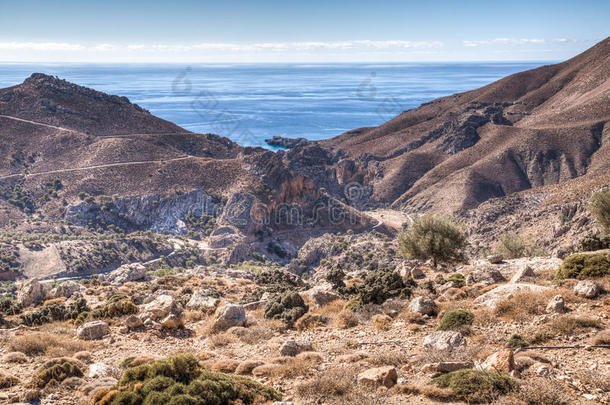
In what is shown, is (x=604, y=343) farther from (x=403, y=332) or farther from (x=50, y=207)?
(x=50, y=207)

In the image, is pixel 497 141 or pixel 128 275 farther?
pixel 497 141

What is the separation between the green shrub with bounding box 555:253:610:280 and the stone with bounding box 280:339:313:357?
8.42m

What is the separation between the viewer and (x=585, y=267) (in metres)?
13.0

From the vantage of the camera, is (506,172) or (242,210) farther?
(506,172)

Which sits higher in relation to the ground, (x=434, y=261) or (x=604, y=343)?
(x=604, y=343)

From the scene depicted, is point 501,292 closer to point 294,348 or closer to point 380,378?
point 294,348

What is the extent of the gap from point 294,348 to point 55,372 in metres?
4.57

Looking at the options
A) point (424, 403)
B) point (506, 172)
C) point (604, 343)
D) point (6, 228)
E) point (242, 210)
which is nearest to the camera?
point (424, 403)

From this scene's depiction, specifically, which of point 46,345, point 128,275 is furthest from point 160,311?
point 128,275

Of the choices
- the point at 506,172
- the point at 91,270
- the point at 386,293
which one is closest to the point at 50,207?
the point at 91,270

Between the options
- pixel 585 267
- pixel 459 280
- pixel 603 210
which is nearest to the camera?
pixel 585 267

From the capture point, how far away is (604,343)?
8367 mm

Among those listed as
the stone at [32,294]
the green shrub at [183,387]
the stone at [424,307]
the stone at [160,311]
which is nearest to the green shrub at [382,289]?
the stone at [424,307]

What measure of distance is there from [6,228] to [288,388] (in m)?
50.1
